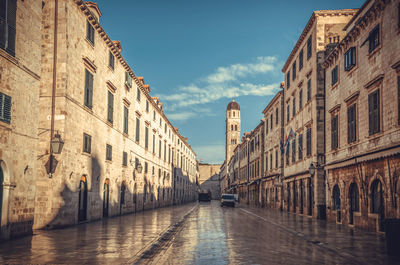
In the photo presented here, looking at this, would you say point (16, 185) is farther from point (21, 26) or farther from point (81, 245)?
point (21, 26)

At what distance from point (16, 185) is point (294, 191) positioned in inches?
1051

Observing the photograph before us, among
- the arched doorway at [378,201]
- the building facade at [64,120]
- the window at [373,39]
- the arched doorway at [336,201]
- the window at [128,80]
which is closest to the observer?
the building facade at [64,120]

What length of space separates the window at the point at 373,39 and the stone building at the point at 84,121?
14.4m

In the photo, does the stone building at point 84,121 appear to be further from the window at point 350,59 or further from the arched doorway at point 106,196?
the window at point 350,59

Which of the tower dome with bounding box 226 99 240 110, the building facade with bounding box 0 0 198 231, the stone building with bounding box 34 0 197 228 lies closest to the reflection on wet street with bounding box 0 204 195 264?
the building facade with bounding box 0 0 198 231

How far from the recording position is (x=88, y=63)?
835 inches

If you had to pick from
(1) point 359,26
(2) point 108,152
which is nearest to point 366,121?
(1) point 359,26

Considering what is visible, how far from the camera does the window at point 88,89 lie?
69.2 feet

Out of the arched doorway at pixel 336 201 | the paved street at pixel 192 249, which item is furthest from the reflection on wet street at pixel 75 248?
the arched doorway at pixel 336 201

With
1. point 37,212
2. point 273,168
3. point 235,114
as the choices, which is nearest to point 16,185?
point 37,212

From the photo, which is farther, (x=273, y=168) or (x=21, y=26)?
(x=273, y=168)

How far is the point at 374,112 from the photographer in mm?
18438

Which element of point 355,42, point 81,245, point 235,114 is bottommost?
point 81,245

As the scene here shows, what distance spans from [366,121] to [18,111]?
15.6 m
